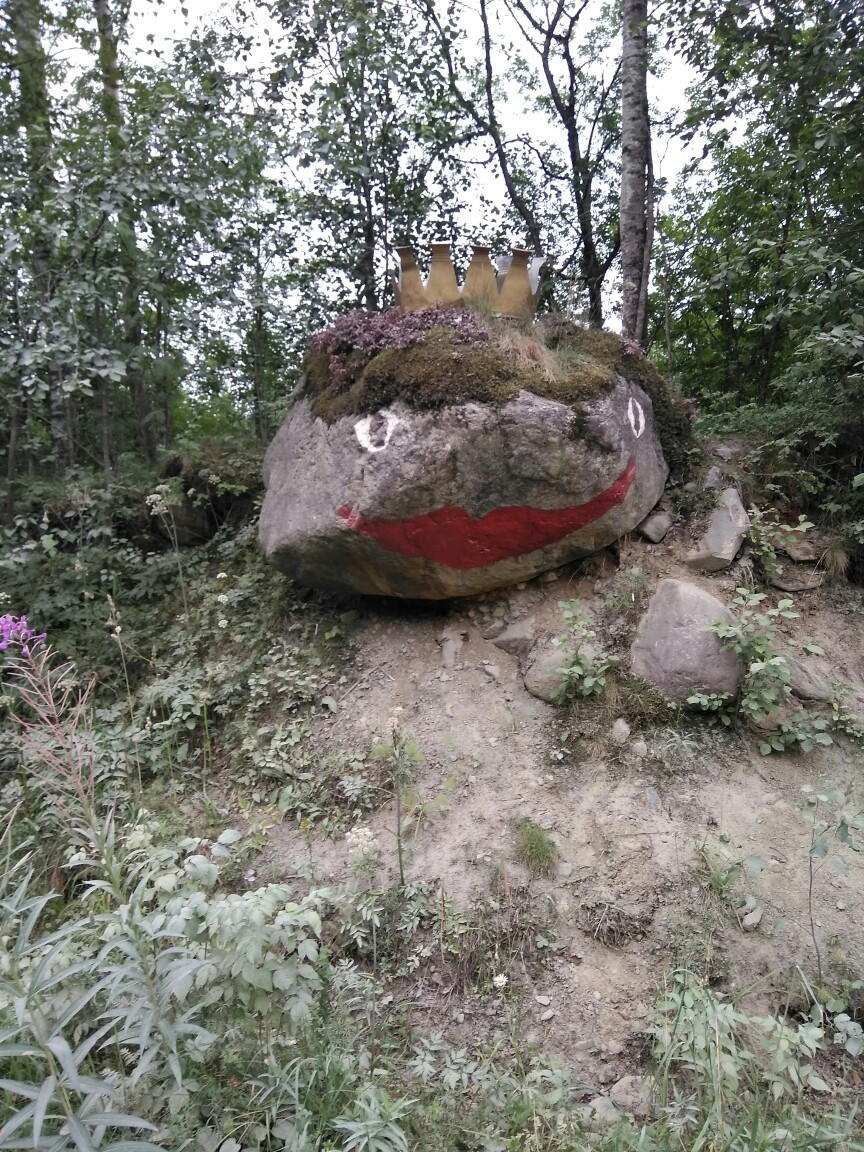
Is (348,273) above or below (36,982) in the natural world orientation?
above

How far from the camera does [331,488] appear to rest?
407 centimetres

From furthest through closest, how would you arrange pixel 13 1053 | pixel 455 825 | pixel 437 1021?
pixel 455 825 < pixel 437 1021 < pixel 13 1053

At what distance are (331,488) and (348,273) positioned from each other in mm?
4314

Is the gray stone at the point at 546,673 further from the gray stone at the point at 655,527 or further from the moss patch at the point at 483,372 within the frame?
the moss patch at the point at 483,372

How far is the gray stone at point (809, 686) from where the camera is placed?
364cm

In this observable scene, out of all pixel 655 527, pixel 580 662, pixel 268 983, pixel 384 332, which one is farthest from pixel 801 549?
pixel 268 983

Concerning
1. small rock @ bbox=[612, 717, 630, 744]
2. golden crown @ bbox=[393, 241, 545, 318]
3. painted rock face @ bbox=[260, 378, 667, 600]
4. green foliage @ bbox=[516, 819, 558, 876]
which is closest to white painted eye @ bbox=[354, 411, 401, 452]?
painted rock face @ bbox=[260, 378, 667, 600]

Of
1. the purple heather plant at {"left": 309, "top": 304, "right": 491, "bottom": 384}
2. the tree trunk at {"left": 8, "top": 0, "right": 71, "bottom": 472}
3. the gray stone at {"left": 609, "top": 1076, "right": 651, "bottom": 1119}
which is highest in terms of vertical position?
the tree trunk at {"left": 8, "top": 0, "right": 71, "bottom": 472}

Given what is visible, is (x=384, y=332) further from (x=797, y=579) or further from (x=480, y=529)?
(x=797, y=579)

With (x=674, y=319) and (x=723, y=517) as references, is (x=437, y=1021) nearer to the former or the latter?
(x=723, y=517)

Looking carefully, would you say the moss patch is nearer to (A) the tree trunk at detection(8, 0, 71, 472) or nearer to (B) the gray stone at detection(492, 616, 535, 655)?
(B) the gray stone at detection(492, 616, 535, 655)

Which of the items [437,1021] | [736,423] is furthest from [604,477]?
[437,1021]

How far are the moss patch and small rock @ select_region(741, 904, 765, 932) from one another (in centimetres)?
256

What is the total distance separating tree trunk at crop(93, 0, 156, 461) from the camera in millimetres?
4881
